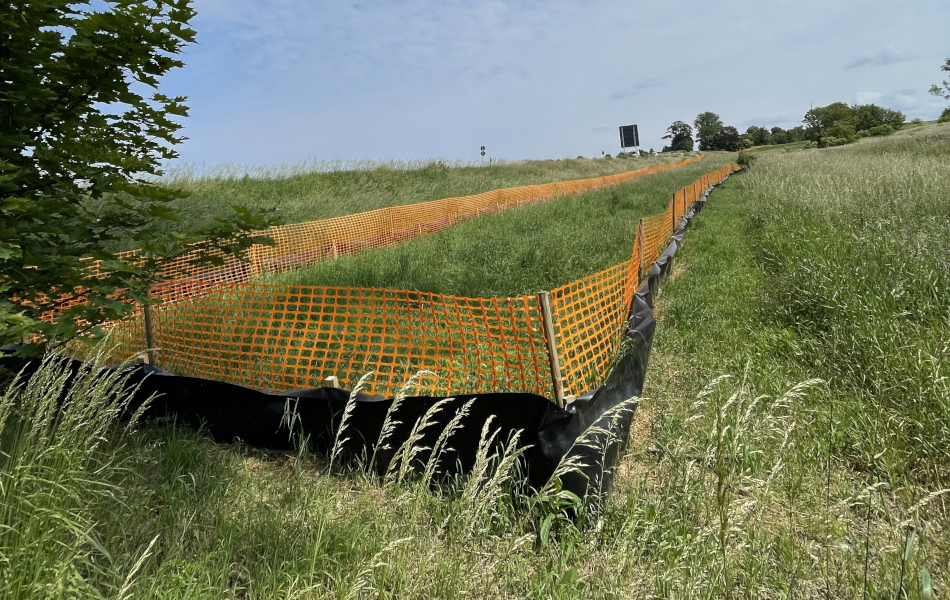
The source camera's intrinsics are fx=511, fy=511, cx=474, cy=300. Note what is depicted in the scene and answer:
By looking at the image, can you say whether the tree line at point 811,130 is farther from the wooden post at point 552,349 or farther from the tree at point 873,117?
the wooden post at point 552,349

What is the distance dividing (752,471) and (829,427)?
73 cm

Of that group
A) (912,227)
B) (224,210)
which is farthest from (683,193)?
(224,210)

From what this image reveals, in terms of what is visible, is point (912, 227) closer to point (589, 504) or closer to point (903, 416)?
point (903, 416)

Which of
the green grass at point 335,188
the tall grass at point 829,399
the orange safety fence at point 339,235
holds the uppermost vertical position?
the green grass at point 335,188

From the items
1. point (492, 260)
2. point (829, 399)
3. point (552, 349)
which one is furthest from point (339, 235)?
point (829, 399)

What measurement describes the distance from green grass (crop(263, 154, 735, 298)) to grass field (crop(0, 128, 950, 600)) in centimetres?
249

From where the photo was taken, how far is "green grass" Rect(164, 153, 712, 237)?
13.5m

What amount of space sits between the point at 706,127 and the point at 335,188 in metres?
117

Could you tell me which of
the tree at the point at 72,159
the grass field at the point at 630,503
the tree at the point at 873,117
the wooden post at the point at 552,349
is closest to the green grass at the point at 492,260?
the grass field at the point at 630,503

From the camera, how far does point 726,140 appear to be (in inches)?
4033

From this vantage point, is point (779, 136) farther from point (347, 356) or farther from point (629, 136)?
point (347, 356)

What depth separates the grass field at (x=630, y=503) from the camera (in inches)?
72.0

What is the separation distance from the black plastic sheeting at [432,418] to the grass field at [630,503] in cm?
16

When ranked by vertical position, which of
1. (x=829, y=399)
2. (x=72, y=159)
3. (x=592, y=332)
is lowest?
(x=829, y=399)
